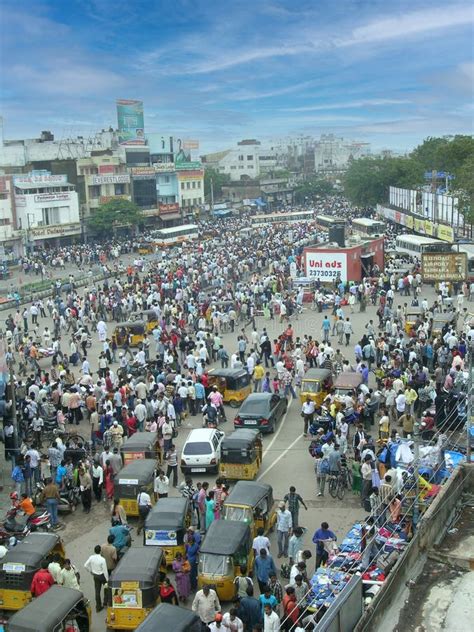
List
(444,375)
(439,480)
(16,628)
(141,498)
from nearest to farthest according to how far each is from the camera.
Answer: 1. (16,628)
2. (439,480)
3. (141,498)
4. (444,375)

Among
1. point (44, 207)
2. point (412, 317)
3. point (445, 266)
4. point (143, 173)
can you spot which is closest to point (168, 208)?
point (143, 173)

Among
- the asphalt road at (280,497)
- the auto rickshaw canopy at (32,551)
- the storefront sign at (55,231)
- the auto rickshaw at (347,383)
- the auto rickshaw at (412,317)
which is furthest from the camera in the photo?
Answer: the storefront sign at (55,231)

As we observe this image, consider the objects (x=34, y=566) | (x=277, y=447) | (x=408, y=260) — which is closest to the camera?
(x=34, y=566)

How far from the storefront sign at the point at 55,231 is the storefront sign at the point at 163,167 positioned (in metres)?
16.7

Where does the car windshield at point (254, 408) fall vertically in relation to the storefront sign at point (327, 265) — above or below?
below

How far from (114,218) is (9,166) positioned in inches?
463

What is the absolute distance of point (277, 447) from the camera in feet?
63.6

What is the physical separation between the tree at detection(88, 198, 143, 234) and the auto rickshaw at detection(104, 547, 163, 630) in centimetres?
6092

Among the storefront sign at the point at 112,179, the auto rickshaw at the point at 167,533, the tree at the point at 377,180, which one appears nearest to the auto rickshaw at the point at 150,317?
the auto rickshaw at the point at 167,533

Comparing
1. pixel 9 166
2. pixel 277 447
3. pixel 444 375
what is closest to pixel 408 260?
pixel 444 375

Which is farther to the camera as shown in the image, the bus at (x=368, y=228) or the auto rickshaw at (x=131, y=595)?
the bus at (x=368, y=228)

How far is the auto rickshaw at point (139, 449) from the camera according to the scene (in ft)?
56.5

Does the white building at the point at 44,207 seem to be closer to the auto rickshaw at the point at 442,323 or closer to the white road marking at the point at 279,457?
the auto rickshaw at the point at 442,323

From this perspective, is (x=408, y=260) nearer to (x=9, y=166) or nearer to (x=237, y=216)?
(x=9, y=166)
